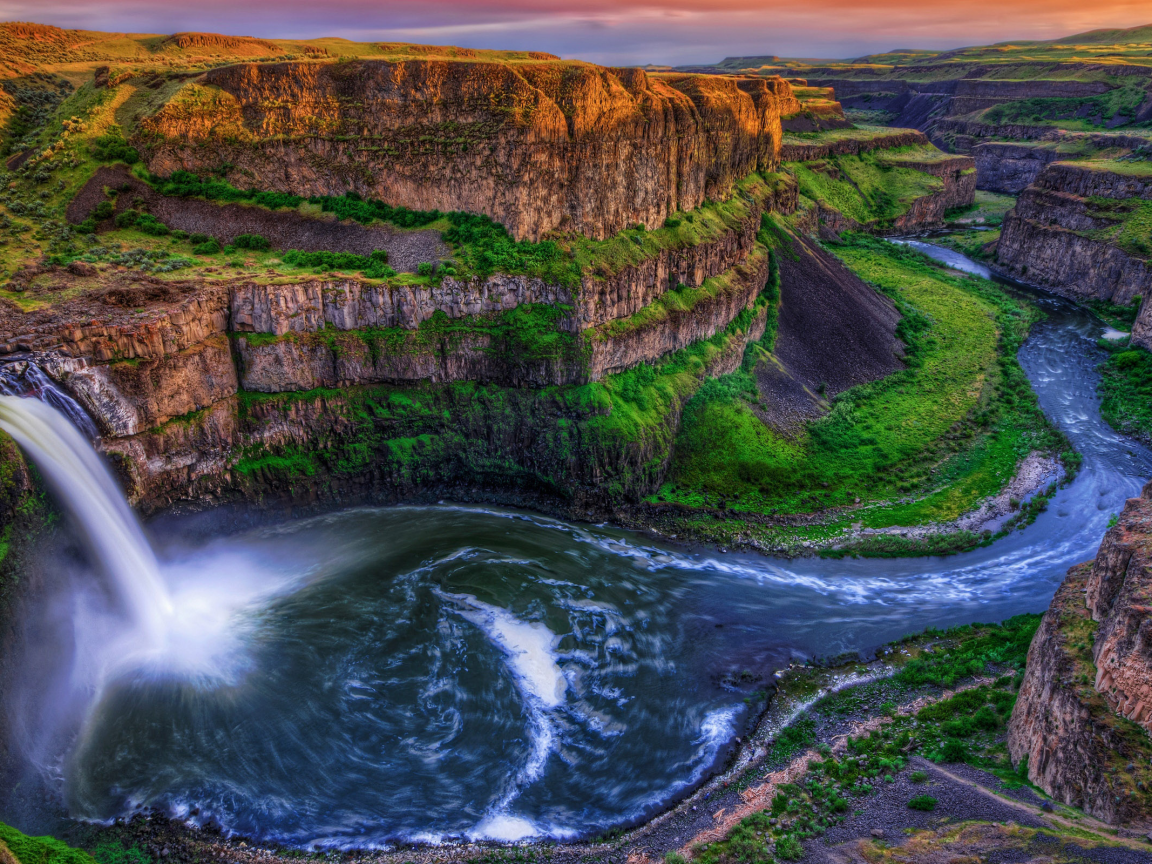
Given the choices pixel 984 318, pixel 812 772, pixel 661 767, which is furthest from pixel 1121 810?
pixel 984 318

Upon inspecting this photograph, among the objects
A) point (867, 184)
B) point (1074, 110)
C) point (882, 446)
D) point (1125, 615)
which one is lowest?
point (882, 446)


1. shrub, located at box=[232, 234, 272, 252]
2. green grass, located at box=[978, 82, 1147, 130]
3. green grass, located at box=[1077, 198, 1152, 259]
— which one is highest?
green grass, located at box=[978, 82, 1147, 130]

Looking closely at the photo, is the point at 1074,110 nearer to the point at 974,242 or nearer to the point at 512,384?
the point at 974,242

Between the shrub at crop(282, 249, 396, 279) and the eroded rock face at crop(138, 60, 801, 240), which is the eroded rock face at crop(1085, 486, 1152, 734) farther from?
the shrub at crop(282, 249, 396, 279)

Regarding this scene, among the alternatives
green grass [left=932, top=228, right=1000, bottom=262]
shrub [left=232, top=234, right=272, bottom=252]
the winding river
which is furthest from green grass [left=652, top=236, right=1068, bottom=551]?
green grass [left=932, top=228, right=1000, bottom=262]

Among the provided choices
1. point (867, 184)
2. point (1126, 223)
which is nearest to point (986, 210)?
point (867, 184)

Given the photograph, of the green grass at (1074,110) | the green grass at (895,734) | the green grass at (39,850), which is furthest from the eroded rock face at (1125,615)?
the green grass at (1074,110)

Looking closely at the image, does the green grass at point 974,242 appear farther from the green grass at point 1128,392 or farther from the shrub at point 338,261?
the shrub at point 338,261
